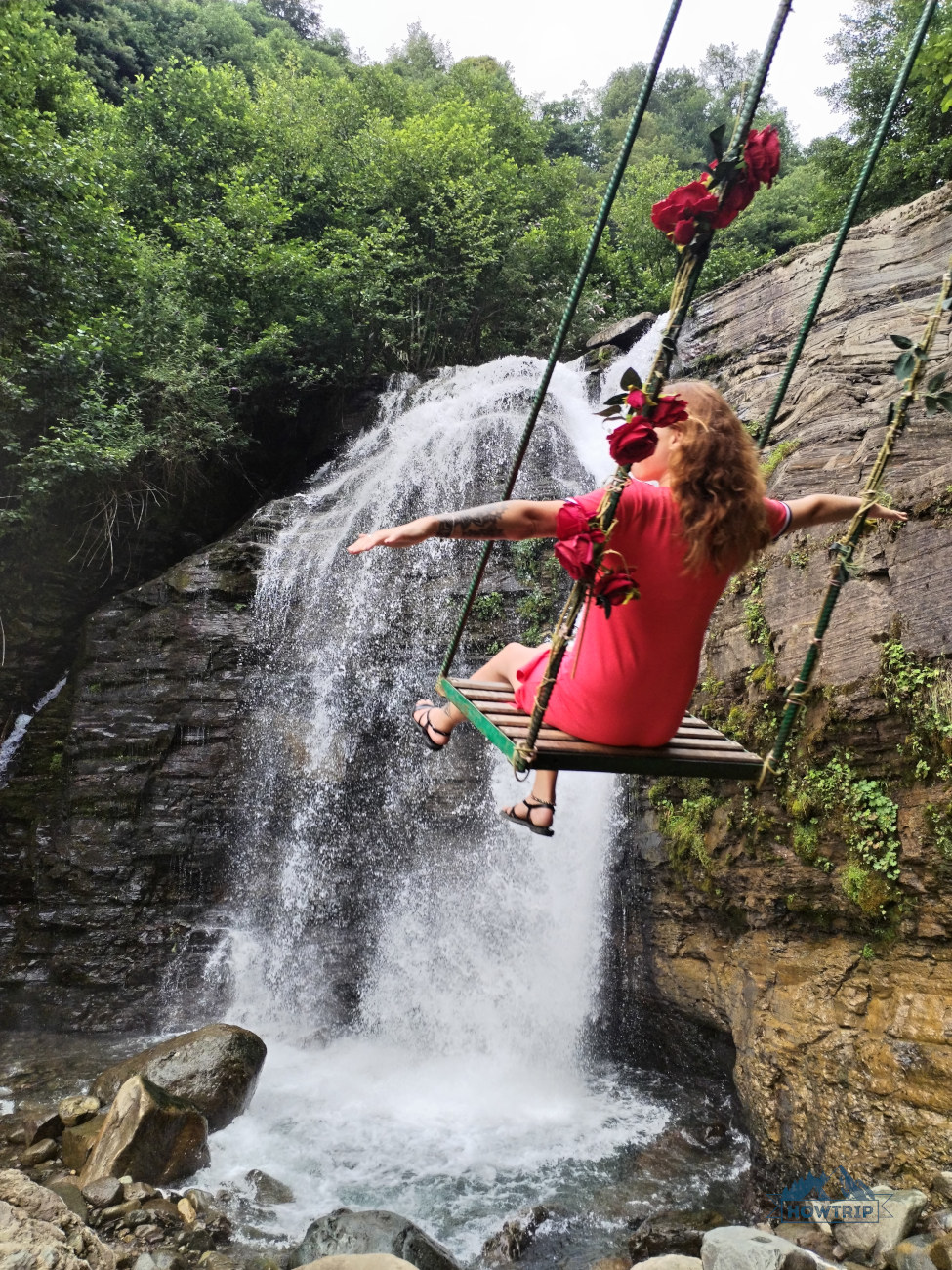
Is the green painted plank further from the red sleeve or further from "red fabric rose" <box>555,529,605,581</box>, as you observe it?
the red sleeve

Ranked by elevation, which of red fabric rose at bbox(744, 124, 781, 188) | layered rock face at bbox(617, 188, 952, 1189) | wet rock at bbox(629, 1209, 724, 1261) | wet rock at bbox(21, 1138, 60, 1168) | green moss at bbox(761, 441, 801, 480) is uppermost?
green moss at bbox(761, 441, 801, 480)

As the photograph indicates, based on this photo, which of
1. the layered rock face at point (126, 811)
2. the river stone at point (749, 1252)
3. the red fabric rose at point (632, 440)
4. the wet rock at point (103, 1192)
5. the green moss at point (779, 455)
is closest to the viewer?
the red fabric rose at point (632, 440)

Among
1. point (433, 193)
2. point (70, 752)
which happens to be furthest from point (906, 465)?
point (433, 193)

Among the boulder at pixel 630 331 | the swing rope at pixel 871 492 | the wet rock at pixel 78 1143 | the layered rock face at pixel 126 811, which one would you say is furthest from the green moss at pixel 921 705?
the boulder at pixel 630 331

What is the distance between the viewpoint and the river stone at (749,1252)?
340 cm

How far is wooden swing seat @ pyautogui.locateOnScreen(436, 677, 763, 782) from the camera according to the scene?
2352 millimetres

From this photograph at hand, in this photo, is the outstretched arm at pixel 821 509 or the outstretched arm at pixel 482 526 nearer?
the outstretched arm at pixel 482 526

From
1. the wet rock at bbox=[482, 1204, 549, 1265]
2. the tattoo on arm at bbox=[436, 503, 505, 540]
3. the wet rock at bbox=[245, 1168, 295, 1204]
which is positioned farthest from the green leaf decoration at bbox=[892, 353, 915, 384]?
the wet rock at bbox=[245, 1168, 295, 1204]

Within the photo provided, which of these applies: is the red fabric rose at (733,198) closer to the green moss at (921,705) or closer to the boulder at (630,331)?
the green moss at (921,705)

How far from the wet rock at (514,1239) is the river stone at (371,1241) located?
36 cm

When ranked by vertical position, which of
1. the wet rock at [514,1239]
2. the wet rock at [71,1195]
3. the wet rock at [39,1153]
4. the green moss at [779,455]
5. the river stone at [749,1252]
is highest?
the green moss at [779,455]

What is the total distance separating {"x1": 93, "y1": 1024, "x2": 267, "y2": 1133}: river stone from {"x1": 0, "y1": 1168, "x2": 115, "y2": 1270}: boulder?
2.06 metres

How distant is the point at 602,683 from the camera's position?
2439 millimetres

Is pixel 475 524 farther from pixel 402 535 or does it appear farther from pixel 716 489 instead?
pixel 716 489
